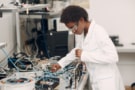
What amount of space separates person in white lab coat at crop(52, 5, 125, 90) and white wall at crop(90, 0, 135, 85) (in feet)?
4.67

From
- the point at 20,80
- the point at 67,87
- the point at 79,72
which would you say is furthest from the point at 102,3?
the point at 20,80

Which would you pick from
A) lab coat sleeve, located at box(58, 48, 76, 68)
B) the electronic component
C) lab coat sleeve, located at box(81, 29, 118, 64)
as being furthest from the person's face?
the electronic component

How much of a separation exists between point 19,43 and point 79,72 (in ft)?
2.83

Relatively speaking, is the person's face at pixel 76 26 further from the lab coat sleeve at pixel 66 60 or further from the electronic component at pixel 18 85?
the electronic component at pixel 18 85

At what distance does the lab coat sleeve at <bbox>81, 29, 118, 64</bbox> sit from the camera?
1.88 metres

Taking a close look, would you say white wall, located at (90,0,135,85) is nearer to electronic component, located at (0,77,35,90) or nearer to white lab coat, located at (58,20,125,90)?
white lab coat, located at (58,20,125,90)

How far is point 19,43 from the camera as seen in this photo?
107 inches

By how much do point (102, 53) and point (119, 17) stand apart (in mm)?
1670

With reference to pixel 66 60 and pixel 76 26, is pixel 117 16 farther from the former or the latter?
pixel 76 26

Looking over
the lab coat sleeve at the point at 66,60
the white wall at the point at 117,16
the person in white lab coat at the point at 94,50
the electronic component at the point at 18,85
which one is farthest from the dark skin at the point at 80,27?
the white wall at the point at 117,16

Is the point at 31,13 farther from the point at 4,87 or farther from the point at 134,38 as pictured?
the point at 134,38

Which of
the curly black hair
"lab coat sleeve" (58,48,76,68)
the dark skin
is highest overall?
the curly black hair

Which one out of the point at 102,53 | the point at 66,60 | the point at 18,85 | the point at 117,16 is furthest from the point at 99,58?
the point at 117,16

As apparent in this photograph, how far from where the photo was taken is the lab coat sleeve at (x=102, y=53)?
73.9 inches
